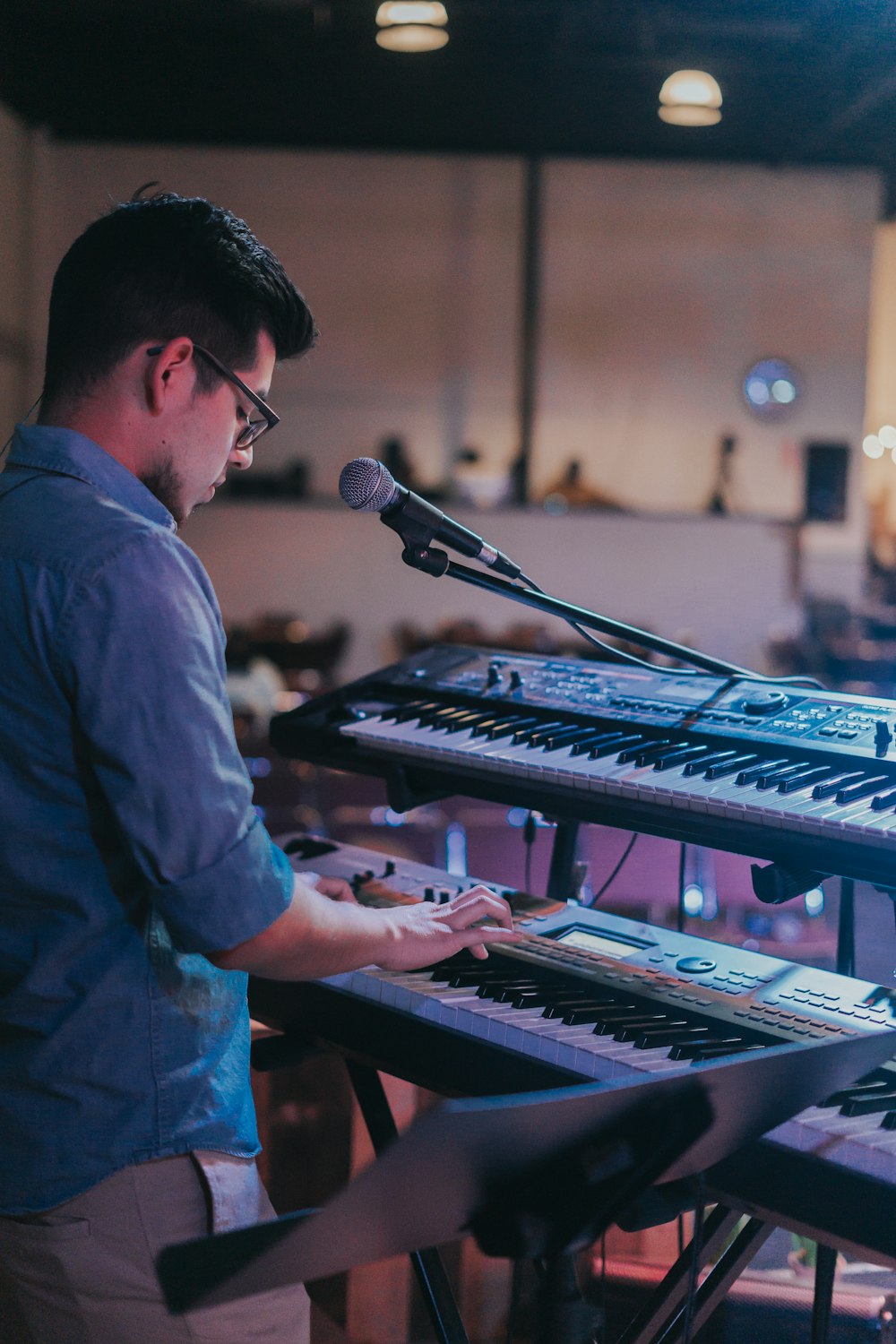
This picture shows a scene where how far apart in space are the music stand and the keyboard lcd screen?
547 mm

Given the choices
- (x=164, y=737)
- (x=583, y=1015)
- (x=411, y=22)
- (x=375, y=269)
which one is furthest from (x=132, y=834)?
(x=375, y=269)

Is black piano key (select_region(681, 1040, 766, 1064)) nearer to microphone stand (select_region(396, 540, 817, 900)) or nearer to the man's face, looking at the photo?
microphone stand (select_region(396, 540, 817, 900))

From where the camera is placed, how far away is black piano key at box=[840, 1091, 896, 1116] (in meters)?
1.12

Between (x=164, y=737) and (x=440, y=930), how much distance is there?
432mm

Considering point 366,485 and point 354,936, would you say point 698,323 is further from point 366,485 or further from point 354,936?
point 354,936

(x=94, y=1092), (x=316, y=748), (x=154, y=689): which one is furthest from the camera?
(x=316, y=748)

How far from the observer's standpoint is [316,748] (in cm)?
193

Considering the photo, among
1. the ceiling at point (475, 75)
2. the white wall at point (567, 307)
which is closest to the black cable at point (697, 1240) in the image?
the ceiling at point (475, 75)

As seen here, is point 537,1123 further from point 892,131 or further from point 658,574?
point 892,131

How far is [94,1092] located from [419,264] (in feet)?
29.4

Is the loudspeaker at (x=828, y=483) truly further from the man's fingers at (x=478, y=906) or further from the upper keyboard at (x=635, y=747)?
the man's fingers at (x=478, y=906)

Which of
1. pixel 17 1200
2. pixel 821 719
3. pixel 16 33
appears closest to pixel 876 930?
pixel 821 719

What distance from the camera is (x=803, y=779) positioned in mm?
1398

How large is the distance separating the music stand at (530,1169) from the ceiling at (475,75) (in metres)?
6.84
